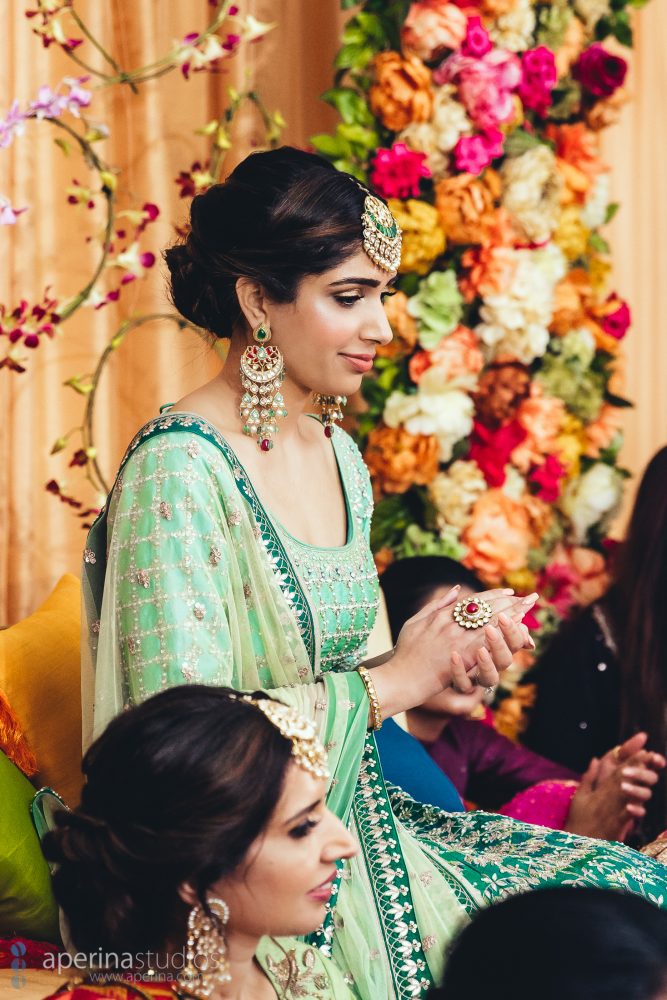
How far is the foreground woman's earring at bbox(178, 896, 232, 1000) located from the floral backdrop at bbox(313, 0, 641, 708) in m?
1.65

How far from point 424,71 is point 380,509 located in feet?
3.25

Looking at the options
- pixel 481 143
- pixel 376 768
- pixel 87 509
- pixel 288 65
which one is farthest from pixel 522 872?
pixel 288 65

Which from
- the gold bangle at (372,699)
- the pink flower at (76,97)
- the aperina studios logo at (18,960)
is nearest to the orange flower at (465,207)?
the pink flower at (76,97)

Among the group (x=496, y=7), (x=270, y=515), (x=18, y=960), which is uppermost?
(x=496, y=7)

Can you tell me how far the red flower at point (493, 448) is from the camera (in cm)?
309

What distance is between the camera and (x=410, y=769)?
7.11 ft

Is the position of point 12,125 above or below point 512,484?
above

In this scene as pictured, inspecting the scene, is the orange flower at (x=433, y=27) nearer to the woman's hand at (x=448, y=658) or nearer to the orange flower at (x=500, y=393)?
the orange flower at (x=500, y=393)

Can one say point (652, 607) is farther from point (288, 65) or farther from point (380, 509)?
point (288, 65)

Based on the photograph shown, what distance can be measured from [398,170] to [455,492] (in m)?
0.74

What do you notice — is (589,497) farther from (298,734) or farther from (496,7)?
(298,734)

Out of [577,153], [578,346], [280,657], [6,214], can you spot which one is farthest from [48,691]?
[577,153]

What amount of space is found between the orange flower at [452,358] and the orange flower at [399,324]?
4 cm

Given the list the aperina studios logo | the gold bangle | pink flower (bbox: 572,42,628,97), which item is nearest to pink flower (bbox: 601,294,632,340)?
pink flower (bbox: 572,42,628,97)
